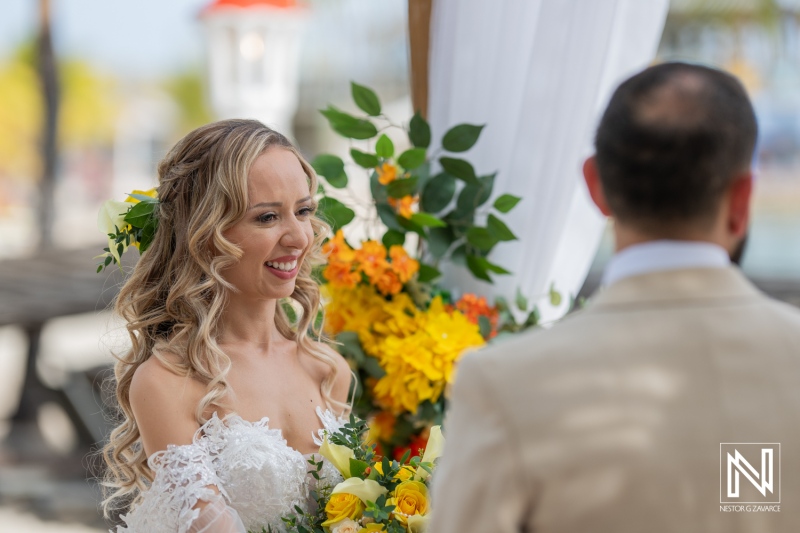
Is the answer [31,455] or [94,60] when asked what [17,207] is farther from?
[31,455]

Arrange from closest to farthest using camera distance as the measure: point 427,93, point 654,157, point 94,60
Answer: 1. point 654,157
2. point 427,93
3. point 94,60

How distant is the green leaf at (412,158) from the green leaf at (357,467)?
969 millimetres

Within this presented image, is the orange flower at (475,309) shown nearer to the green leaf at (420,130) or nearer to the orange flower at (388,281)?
the orange flower at (388,281)

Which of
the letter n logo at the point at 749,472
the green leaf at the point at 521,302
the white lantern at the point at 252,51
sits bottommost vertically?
the white lantern at the point at 252,51

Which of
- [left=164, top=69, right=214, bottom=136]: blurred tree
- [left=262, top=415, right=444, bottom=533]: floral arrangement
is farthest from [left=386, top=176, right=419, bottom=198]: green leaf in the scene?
[left=164, top=69, right=214, bottom=136]: blurred tree

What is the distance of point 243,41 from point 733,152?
6.54 metres

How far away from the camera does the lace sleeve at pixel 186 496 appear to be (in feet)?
5.72

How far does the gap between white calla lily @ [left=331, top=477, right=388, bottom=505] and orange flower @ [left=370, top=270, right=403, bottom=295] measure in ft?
2.70

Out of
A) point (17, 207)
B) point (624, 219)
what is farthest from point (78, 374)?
point (17, 207)

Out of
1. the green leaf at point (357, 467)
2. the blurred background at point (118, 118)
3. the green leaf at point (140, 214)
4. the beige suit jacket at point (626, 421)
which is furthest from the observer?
the blurred background at point (118, 118)

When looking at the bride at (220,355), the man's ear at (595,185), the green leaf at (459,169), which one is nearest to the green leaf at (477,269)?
the green leaf at (459,169)

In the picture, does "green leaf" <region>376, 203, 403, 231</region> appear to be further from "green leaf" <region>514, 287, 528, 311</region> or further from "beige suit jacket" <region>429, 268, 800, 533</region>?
"beige suit jacket" <region>429, 268, 800, 533</region>

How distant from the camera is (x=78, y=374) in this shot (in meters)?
6.99

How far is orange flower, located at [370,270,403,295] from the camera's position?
2.46 m
